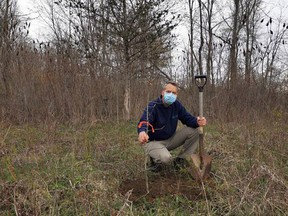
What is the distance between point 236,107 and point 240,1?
736 cm

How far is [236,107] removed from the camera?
7539 mm

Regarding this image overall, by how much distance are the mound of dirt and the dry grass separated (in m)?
0.08

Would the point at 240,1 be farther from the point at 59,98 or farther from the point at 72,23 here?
the point at 59,98

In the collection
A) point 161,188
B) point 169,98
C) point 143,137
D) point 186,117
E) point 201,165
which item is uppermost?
point 169,98

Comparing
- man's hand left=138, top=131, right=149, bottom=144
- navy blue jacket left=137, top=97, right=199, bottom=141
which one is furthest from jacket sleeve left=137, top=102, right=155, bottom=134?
man's hand left=138, top=131, right=149, bottom=144

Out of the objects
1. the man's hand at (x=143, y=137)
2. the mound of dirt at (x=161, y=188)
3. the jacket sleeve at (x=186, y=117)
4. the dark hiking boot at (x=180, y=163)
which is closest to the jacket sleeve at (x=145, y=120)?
the man's hand at (x=143, y=137)

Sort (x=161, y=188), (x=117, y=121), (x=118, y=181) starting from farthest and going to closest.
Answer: (x=117, y=121), (x=118, y=181), (x=161, y=188)

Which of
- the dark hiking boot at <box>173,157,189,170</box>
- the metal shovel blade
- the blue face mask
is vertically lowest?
the dark hiking boot at <box>173,157,189,170</box>

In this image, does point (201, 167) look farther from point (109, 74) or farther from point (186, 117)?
point (109, 74)

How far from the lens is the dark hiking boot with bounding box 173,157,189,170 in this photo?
3.57m

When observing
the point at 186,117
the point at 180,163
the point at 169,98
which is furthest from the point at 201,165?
the point at 169,98

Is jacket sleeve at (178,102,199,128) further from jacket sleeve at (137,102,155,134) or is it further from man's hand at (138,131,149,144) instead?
man's hand at (138,131,149,144)

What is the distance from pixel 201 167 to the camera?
3.10 meters

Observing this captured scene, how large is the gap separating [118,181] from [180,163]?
102 centimetres
